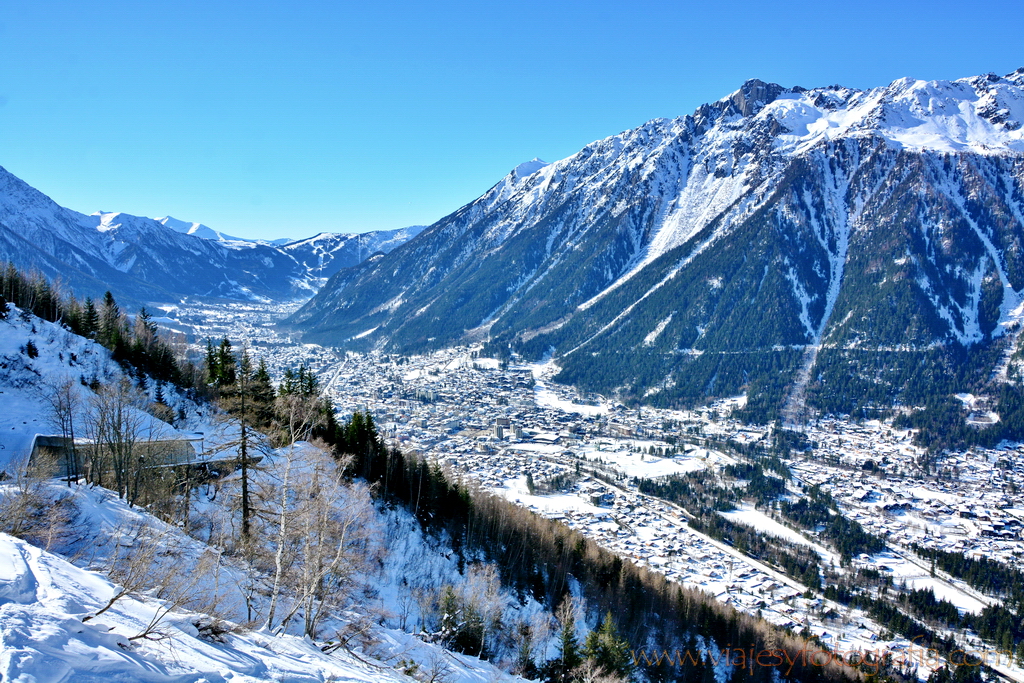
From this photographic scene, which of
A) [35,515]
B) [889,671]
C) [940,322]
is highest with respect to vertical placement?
[940,322]

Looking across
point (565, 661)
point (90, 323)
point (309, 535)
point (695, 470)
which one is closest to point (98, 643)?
point (309, 535)

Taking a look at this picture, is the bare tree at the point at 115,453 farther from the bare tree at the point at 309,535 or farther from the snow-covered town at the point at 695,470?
the snow-covered town at the point at 695,470

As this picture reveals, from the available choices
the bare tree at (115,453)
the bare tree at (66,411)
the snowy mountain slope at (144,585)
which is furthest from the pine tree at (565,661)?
the bare tree at (66,411)

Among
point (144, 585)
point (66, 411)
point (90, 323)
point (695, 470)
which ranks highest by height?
point (90, 323)

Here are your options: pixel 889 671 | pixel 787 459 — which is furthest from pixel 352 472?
pixel 787 459

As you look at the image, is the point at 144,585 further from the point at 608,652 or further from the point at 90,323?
the point at 90,323

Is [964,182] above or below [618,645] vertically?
above

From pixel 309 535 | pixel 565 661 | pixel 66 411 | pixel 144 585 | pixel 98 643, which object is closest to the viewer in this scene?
pixel 98 643

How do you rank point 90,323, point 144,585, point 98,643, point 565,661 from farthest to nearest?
point 90,323 < point 565,661 < point 144,585 < point 98,643

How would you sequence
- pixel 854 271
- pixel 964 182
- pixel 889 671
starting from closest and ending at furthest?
pixel 889 671 < pixel 854 271 < pixel 964 182

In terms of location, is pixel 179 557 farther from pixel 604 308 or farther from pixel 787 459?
pixel 604 308

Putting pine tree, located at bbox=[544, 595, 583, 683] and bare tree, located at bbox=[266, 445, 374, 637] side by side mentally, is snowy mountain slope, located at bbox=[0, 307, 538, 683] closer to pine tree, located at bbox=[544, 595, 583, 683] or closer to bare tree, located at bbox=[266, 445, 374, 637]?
bare tree, located at bbox=[266, 445, 374, 637]
